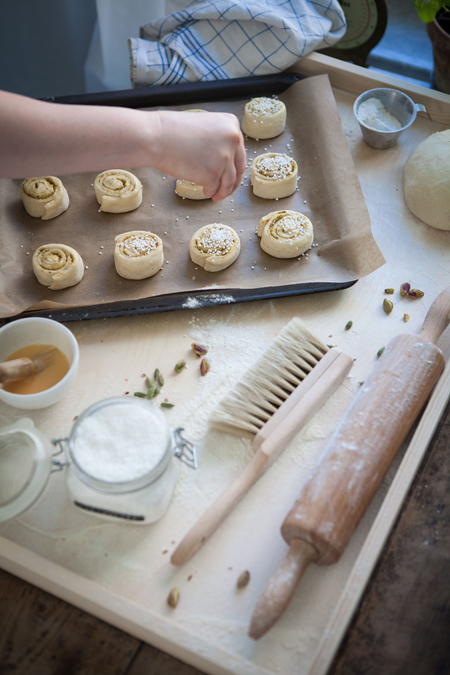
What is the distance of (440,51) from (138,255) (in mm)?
1202

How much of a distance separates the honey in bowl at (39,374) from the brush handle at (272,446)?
1.51ft

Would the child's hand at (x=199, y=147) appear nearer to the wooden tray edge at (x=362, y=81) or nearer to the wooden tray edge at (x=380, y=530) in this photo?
the wooden tray edge at (x=380, y=530)

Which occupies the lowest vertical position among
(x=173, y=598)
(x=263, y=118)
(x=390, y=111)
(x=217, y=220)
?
(x=173, y=598)

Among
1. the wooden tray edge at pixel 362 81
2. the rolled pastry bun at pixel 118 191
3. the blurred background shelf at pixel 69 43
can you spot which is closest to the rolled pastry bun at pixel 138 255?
the rolled pastry bun at pixel 118 191

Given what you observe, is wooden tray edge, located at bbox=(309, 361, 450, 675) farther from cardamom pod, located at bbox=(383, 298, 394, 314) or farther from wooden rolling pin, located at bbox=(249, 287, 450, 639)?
cardamom pod, located at bbox=(383, 298, 394, 314)

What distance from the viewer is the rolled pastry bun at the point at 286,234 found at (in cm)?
149

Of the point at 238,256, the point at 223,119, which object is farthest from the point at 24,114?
the point at 238,256

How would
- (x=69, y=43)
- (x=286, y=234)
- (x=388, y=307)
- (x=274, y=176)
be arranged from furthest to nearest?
(x=69, y=43) < (x=274, y=176) < (x=286, y=234) < (x=388, y=307)

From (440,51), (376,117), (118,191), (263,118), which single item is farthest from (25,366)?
(440,51)

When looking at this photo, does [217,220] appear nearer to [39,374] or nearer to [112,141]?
[112,141]

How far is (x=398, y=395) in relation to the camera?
3.61ft

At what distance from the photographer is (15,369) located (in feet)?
3.74

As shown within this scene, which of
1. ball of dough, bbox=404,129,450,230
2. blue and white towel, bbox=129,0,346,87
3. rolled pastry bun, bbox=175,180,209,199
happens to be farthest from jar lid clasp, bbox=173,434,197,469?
blue and white towel, bbox=129,0,346,87

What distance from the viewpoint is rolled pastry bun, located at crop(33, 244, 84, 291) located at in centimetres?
142
